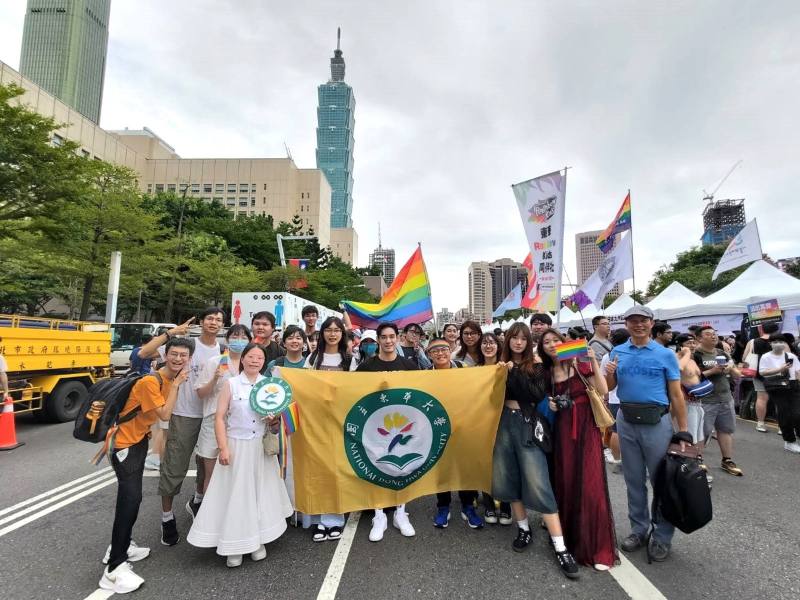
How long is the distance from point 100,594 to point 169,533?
63 centimetres

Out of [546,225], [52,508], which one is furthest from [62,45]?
[52,508]

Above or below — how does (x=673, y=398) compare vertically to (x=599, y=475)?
above

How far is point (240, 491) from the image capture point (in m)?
2.96

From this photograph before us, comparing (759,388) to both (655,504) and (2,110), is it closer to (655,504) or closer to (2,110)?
(655,504)

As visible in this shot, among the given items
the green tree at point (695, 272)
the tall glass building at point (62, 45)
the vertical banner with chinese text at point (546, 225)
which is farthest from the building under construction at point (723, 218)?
the tall glass building at point (62, 45)

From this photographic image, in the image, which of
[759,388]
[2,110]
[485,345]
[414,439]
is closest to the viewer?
[414,439]

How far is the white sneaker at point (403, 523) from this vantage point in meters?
3.43

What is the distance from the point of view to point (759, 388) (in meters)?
6.81

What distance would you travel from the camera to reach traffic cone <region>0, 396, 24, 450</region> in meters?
5.90

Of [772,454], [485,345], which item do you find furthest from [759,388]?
[485,345]

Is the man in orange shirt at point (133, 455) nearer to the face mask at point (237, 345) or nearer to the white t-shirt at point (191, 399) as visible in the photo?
the white t-shirt at point (191, 399)

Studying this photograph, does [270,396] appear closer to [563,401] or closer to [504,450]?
[504,450]

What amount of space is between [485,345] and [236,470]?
2.64m

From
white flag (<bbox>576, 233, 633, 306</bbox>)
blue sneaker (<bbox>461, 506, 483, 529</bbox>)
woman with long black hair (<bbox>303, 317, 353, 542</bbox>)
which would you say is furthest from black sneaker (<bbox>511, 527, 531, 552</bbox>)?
white flag (<bbox>576, 233, 633, 306</bbox>)
